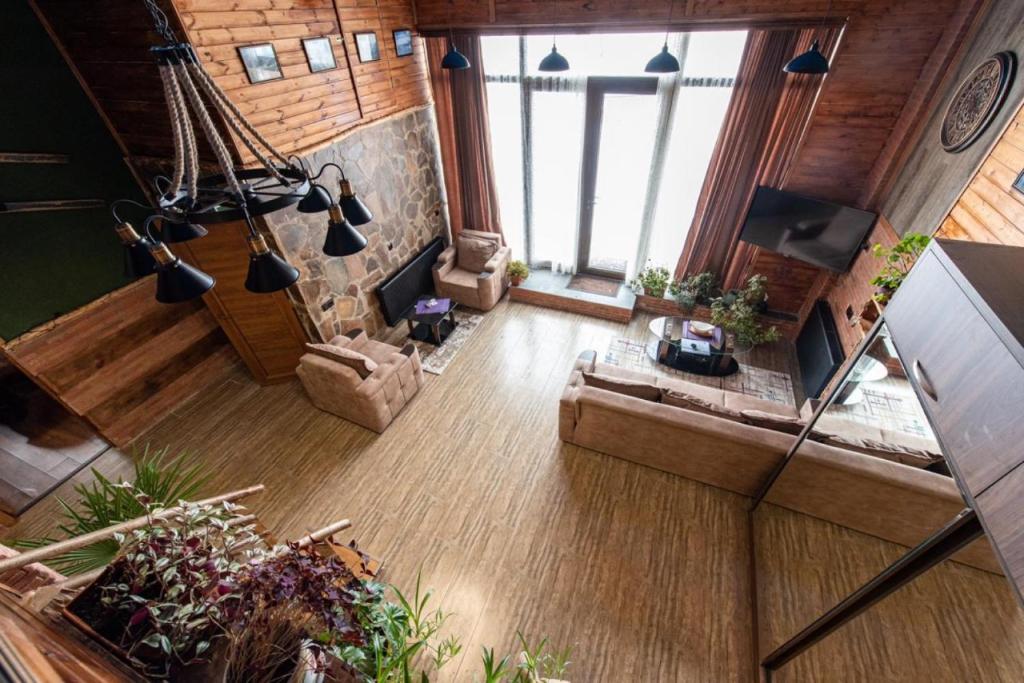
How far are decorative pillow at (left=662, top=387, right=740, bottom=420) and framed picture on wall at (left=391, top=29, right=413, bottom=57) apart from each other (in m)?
4.68

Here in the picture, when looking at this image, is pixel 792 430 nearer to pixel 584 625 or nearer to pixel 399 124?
pixel 584 625

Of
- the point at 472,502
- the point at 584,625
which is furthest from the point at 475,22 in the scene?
the point at 584,625

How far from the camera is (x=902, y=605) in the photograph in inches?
99.3

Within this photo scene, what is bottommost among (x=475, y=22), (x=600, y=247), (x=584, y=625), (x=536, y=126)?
(x=584, y=625)

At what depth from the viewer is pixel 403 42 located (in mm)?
4551

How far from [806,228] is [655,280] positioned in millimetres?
1662

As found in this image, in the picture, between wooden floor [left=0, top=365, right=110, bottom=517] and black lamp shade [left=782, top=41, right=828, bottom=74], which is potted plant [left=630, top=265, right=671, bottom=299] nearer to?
black lamp shade [left=782, top=41, right=828, bottom=74]

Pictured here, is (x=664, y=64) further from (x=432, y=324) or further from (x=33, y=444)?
(x=33, y=444)

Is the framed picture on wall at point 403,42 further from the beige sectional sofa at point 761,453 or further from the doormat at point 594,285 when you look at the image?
the beige sectional sofa at point 761,453

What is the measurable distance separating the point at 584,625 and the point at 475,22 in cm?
583

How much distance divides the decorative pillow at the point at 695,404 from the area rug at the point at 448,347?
101 inches

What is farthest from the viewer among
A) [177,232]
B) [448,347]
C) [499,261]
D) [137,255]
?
[499,261]

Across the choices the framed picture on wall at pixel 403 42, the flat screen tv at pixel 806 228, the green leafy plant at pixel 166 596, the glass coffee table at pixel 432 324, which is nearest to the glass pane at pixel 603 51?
the framed picture on wall at pixel 403 42

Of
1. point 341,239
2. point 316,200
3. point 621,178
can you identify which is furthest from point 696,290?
point 316,200
